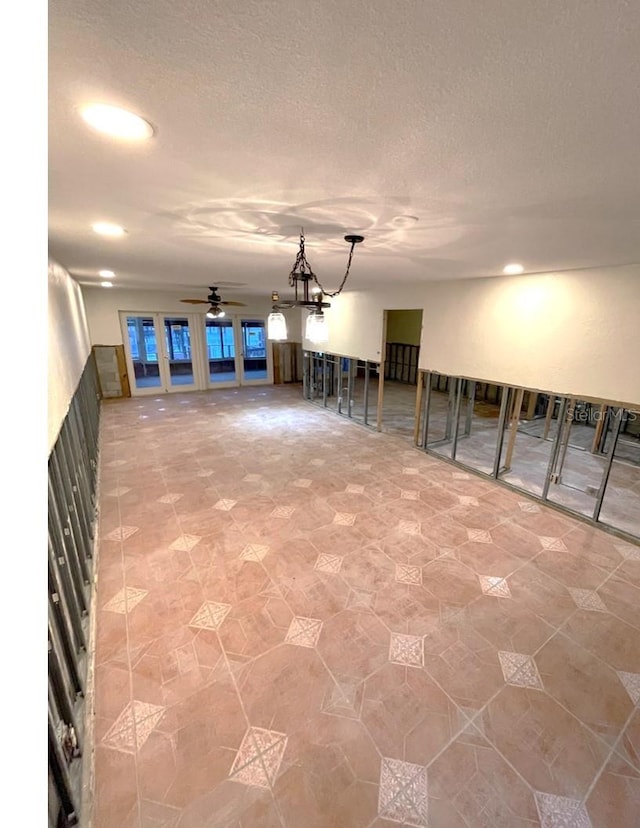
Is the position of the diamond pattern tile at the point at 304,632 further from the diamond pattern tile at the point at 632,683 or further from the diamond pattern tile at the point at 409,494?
the diamond pattern tile at the point at 409,494

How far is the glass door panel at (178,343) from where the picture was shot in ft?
26.9

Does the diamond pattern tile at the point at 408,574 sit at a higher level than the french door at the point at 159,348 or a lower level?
lower

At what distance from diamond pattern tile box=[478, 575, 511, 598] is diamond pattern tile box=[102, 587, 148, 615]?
7.96 feet

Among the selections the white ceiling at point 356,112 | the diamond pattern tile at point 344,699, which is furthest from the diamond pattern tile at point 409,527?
the white ceiling at point 356,112

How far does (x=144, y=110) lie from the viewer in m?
0.88

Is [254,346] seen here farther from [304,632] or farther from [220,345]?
[304,632]

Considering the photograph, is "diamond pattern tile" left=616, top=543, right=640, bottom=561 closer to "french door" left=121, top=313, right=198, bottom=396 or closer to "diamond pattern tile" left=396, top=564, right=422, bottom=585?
"diamond pattern tile" left=396, top=564, right=422, bottom=585

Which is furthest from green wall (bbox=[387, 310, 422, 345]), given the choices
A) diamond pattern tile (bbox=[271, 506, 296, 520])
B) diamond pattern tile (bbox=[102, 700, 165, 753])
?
diamond pattern tile (bbox=[102, 700, 165, 753])

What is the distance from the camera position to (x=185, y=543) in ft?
9.62

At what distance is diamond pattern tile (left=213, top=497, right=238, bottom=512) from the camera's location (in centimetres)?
346

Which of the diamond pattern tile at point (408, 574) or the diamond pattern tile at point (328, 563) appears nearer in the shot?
the diamond pattern tile at point (408, 574)

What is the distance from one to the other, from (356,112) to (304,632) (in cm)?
247

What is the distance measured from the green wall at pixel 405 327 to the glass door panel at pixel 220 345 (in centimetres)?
484

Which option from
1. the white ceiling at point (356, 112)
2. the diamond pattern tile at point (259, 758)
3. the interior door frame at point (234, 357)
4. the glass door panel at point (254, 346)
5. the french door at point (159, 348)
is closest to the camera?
the white ceiling at point (356, 112)
